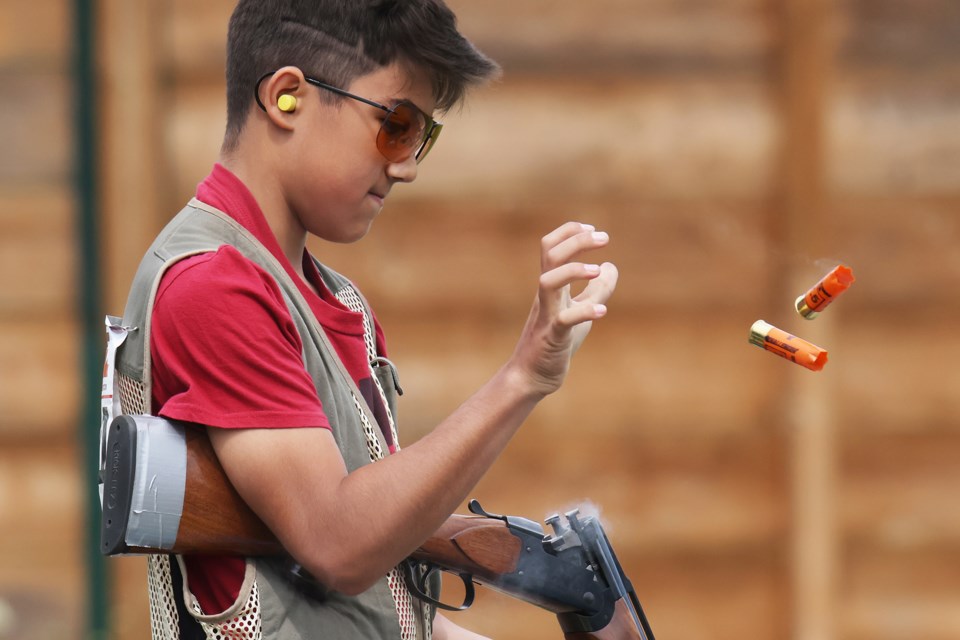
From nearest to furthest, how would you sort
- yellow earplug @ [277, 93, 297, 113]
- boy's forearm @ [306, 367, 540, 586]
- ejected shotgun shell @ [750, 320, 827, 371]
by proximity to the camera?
1. boy's forearm @ [306, 367, 540, 586]
2. yellow earplug @ [277, 93, 297, 113]
3. ejected shotgun shell @ [750, 320, 827, 371]

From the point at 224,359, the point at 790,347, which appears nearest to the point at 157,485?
the point at 224,359

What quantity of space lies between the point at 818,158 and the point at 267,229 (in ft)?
8.69

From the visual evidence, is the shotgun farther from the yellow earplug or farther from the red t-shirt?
the yellow earplug

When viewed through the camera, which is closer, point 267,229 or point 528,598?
point 267,229

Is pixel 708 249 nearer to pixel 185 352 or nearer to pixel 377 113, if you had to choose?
pixel 377 113

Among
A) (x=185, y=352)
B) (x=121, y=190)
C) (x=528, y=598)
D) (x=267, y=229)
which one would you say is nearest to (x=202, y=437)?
(x=185, y=352)

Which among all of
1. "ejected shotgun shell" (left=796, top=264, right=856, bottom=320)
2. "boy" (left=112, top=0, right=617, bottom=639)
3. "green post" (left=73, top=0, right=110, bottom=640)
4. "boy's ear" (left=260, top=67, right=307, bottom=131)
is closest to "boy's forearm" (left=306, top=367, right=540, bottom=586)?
"boy" (left=112, top=0, right=617, bottom=639)

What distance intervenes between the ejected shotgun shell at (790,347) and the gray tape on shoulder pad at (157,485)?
823 millimetres

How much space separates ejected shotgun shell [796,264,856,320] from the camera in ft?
5.91

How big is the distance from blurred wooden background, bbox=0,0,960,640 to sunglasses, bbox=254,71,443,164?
7.10ft

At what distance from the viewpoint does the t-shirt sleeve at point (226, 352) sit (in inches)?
54.4

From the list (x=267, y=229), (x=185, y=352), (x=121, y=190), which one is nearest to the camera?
(x=185, y=352)

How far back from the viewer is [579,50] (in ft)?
12.6

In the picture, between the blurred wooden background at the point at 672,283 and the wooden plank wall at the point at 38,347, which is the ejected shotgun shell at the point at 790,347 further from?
the wooden plank wall at the point at 38,347
